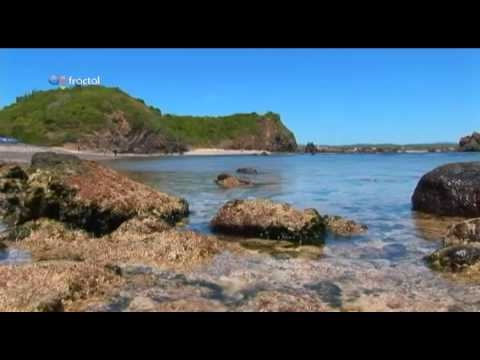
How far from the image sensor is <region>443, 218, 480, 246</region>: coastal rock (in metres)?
9.42

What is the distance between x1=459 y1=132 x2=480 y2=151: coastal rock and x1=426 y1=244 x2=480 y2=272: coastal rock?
10654cm

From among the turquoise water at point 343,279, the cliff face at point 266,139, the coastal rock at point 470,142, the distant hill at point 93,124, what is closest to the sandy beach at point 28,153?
the distant hill at point 93,124

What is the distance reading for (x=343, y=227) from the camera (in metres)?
11.4

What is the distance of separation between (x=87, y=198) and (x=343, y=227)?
237 inches

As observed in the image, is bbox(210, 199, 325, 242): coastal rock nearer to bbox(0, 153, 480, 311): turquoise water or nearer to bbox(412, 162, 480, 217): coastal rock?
bbox(0, 153, 480, 311): turquoise water

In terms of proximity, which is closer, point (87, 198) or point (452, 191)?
point (87, 198)

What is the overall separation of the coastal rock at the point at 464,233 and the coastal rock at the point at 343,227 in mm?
2136

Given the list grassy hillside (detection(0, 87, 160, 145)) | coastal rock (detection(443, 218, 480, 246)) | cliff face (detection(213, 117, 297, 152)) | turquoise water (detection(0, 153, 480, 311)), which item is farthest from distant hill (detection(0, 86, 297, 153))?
coastal rock (detection(443, 218, 480, 246))

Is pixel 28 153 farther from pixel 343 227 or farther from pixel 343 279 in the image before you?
pixel 343 279

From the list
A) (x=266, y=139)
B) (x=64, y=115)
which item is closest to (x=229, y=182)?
(x=64, y=115)

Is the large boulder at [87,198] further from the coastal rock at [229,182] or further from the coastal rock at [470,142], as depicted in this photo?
the coastal rock at [470,142]
